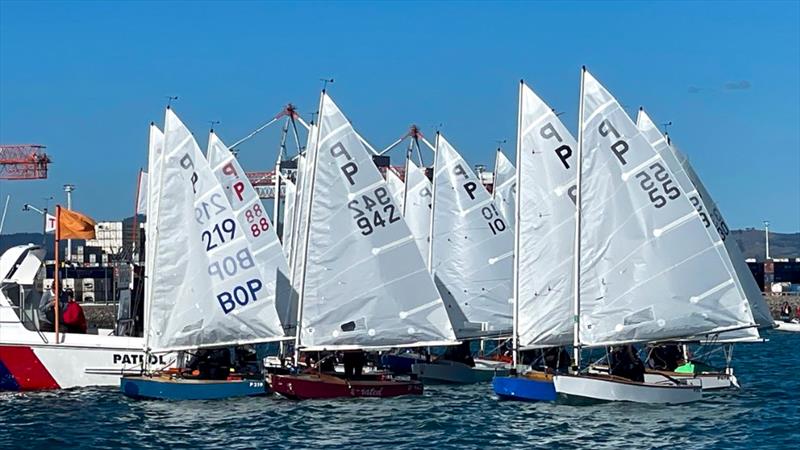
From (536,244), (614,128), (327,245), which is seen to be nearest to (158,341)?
(327,245)

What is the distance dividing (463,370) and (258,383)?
963 centimetres

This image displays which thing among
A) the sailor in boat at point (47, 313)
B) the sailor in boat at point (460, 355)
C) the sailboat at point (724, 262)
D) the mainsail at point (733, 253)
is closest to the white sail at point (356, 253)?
the sailboat at point (724, 262)

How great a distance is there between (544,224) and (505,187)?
13347 millimetres

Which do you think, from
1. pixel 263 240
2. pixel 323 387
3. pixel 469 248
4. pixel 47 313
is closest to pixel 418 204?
pixel 469 248

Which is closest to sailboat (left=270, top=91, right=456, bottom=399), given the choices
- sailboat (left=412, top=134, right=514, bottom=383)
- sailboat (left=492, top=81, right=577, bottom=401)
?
sailboat (left=492, top=81, right=577, bottom=401)

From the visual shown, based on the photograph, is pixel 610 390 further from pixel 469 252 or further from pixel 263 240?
pixel 469 252

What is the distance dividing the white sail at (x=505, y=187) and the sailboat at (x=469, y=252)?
11.3 ft

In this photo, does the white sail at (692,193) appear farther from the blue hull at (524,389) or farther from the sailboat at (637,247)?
the blue hull at (524,389)

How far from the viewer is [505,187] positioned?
50.6 m

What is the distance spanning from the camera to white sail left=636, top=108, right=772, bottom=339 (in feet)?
115

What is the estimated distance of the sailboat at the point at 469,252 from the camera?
44719 mm

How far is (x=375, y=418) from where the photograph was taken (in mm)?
31891

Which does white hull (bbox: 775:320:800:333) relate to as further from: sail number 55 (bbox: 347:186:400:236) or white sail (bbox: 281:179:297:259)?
sail number 55 (bbox: 347:186:400:236)

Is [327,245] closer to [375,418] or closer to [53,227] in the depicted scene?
[375,418]
